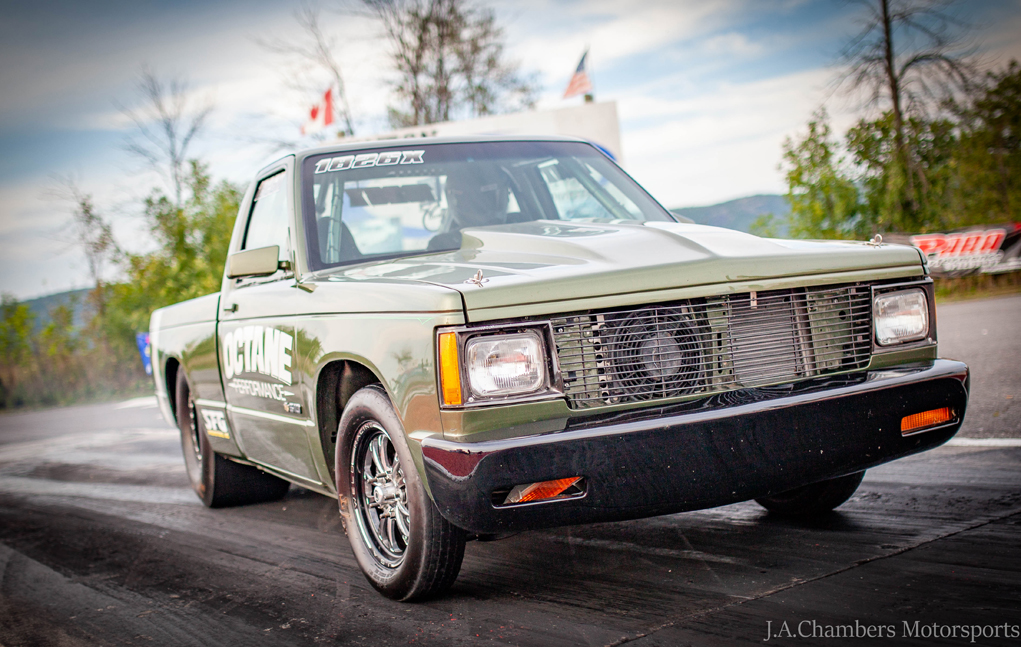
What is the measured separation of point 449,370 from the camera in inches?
98.3

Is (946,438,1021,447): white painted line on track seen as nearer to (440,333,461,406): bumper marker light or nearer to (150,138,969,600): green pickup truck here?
(150,138,969,600): green pickup truck

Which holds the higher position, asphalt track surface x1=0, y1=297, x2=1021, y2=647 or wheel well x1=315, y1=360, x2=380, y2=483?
wheel well x1=315, y1=360, x2=380, y2=483

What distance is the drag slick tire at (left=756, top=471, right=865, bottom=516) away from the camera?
349cm

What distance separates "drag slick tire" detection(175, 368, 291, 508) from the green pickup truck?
5.09 ft

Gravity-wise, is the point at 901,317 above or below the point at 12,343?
above

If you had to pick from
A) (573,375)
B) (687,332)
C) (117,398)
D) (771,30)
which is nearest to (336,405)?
(573,375)

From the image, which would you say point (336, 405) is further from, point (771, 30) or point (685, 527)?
point (771, 30)

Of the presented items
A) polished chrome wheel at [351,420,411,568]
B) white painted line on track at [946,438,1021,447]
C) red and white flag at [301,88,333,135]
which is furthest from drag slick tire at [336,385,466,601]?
red and white flag at [301,88,333,135]

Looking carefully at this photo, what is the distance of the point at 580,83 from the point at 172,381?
16.5 meters

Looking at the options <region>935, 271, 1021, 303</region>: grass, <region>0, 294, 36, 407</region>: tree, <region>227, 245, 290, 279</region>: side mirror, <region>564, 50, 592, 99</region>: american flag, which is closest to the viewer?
<region>227, 245, 290, 279</region>: side mirror

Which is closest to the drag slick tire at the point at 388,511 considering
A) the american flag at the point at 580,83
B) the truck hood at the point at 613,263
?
the truck hood at the point at 613,263

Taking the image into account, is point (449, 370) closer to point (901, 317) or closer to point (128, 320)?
point (901, 317)

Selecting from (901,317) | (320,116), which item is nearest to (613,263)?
(901,317)

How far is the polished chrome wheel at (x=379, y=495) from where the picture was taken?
3010mm
